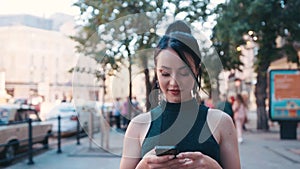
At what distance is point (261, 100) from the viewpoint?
17.9 metres

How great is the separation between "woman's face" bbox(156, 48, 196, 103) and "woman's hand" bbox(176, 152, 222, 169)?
21 cm

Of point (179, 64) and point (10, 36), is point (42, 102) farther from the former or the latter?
point (179, 64)

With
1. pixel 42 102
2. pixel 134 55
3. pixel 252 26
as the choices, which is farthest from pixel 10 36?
pixel 134 55

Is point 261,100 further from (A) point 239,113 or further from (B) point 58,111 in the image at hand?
(B) point 58,111

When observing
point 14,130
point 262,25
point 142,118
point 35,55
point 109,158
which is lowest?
point 109,158

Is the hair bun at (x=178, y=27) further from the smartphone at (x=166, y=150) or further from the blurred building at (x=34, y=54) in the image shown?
the blurred building at (x=34, y=54)

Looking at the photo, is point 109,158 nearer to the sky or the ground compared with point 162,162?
nearer to the ground

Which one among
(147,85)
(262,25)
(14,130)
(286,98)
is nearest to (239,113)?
(286,98)

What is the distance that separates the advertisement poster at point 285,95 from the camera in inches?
550

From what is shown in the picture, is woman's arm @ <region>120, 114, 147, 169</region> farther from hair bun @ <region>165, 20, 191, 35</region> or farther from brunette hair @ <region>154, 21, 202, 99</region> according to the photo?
hair bun @ <region>165, 20, 191, 35</region>

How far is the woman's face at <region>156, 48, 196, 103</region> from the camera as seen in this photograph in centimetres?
144

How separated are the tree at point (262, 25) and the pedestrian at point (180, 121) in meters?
11.9

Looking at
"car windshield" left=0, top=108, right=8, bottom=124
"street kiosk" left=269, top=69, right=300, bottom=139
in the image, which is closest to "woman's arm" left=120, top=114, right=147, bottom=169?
"car windshield" left=0, top=108, right=8, bottom=124

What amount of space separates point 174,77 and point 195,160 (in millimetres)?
294
